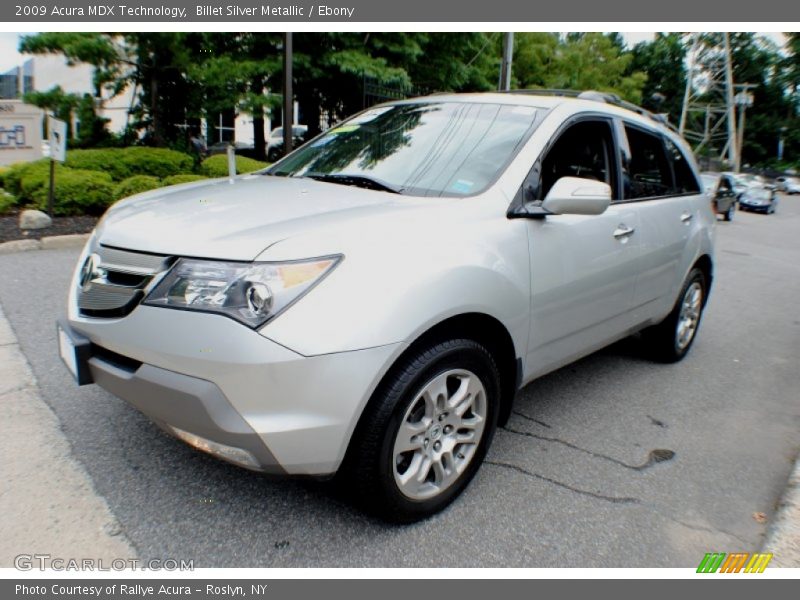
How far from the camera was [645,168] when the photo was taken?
4043 millimetres

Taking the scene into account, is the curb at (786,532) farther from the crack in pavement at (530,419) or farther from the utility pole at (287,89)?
the utility pole at (287,89)

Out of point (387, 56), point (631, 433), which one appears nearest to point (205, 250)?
point (631, 433)

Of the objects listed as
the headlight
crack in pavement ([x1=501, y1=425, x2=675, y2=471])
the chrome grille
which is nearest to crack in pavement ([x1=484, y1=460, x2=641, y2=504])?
crack in pavement ([x1=501, y1=425, x2=675, y2=471])

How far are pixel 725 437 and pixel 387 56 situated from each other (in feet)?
34.3

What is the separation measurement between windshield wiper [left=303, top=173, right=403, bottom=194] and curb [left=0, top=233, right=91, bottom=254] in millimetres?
5166

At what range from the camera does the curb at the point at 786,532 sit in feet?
8.16

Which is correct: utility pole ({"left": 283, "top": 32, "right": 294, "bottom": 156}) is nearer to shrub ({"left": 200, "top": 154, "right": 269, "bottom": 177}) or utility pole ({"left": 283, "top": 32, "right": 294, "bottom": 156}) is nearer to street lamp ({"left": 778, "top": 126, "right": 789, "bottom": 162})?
shrub ({"left": 200, "top": 154, "right": 269, "bottom": 177})

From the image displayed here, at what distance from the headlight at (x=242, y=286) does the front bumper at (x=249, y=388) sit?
→ 4cm

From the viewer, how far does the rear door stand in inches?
151

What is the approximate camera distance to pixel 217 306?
2107mm

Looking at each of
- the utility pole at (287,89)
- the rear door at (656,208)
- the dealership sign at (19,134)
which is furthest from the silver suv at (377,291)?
the dealership sign at (19,134)

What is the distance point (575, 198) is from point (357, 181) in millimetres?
1059

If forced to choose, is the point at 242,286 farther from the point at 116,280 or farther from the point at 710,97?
the point at 710,97

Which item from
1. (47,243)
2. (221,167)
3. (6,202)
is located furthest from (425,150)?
(221,167)
